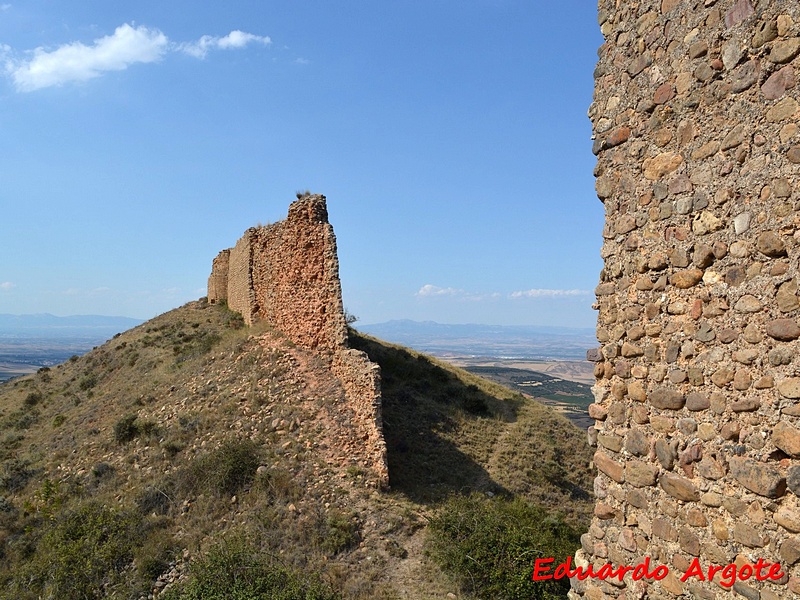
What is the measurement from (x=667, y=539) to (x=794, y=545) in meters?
0.80

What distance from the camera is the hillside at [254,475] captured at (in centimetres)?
873

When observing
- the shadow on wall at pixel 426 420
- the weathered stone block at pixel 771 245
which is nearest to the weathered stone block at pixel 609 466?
the weathered stone block at pixel 771 245

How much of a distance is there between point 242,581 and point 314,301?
7.38 metres

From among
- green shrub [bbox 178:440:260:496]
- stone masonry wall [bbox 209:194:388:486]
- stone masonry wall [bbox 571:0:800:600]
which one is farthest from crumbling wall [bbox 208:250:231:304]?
stone masonry wall [bbox 571:0:800:600]

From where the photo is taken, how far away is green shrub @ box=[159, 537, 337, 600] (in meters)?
7.35

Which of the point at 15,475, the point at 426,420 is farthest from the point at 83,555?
the point at 426,420

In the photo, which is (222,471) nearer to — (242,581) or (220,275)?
(242,581)

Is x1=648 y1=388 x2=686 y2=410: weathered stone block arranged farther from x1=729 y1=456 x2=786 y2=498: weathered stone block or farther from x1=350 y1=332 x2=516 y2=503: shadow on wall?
x1=350 y1=332 x2=516 y2=503: shadow on wall

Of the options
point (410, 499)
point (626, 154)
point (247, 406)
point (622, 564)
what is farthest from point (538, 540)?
point (247, 406)

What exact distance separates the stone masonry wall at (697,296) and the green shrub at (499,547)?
13.5ft

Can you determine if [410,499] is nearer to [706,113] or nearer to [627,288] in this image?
[627,288]

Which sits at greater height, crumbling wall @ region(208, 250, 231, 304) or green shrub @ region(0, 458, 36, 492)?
crumbling wall @ region(208, 250, 231, 304)

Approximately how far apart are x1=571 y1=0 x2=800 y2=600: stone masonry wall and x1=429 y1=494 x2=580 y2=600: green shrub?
4121 millimetres

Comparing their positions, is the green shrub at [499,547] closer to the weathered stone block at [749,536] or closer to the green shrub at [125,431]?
the weathered stone block at [749,536]
